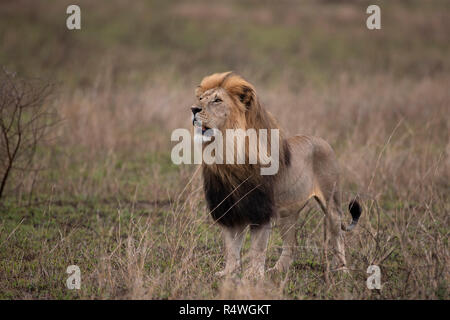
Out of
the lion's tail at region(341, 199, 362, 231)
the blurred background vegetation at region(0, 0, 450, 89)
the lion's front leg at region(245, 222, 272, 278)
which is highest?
the blurred background vegetation at region(0, 0, 450, 89)

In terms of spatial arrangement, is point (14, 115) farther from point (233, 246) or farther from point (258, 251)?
point (258, 251)

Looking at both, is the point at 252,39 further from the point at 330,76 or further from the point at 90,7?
the point at 90,7

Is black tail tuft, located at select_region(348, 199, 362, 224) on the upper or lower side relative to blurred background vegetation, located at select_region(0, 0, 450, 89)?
lower

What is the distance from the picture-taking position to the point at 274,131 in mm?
4211

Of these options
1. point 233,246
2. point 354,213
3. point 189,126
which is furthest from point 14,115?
point 354,213

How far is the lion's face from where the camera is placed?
154 inches

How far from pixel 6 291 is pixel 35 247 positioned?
902 millimetres

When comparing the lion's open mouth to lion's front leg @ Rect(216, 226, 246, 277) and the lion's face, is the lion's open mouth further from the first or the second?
lion's front leg @ Rect(216, 226, 246, 277)

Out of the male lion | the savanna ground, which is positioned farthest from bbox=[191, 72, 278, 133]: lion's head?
the savanna ground

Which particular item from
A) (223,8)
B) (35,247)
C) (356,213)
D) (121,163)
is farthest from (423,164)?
(223,8)

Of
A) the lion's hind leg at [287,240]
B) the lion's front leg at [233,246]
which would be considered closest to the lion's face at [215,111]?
the lion's front leg at [233,246]

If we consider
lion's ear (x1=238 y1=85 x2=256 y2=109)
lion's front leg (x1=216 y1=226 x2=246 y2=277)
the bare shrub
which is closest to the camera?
lion's ear (x1=238 y1=85 x2=256 y2=109)

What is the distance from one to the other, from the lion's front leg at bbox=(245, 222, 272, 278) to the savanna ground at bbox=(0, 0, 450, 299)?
154mm
